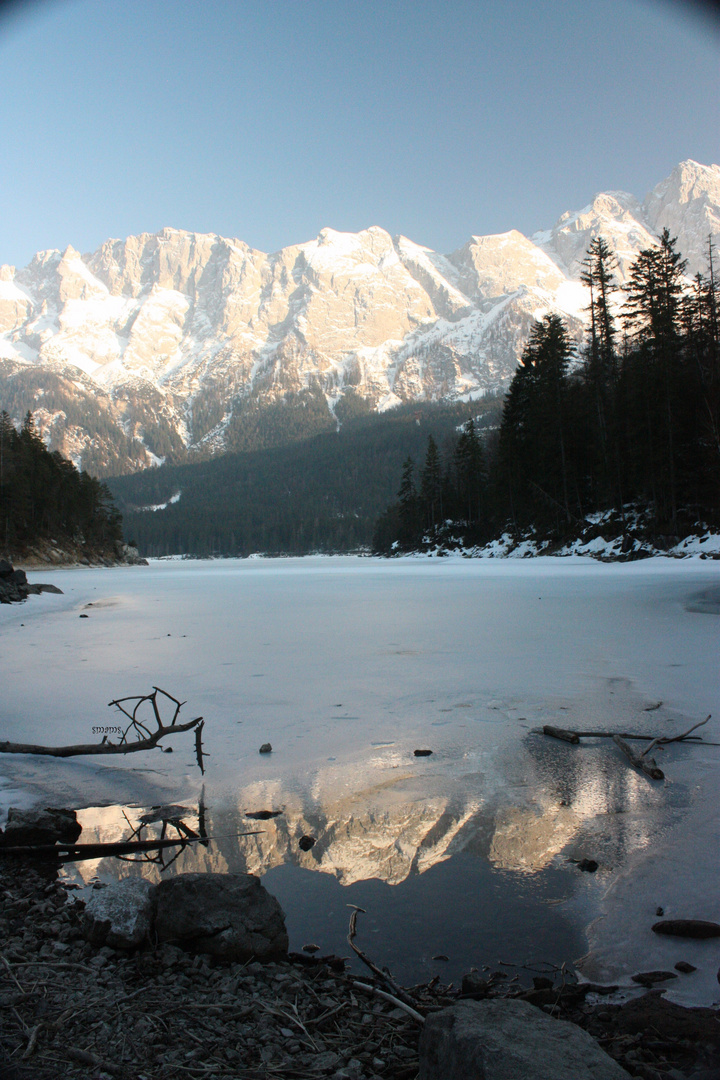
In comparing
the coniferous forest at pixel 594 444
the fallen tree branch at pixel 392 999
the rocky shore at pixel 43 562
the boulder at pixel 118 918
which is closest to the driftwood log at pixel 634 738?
the fallen tree branch at pixel 392 999

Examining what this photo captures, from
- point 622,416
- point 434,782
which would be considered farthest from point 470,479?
point 434,782

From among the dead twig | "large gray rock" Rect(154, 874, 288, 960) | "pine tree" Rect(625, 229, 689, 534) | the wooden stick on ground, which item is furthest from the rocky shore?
"pine tree" Rect(625, 229, 689, 534)

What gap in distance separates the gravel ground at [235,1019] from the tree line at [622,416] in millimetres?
29670

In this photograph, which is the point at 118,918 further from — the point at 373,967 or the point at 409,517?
the point at 409,517

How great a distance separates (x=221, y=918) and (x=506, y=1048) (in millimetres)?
1499

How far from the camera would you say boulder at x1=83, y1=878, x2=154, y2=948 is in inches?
104

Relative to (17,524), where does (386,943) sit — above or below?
below

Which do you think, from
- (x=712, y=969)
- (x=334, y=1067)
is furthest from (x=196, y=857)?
(x=712, y=969)

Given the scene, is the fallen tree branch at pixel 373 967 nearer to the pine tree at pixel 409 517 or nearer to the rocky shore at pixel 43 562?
the rocky shore at pixel 43 562

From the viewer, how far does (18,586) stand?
23422 millimetres

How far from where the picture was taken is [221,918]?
8.85 feet

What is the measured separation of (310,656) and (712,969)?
8189 millimetres

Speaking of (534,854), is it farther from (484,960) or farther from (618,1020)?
(618,1020)

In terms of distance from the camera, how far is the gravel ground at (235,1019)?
187 cm
